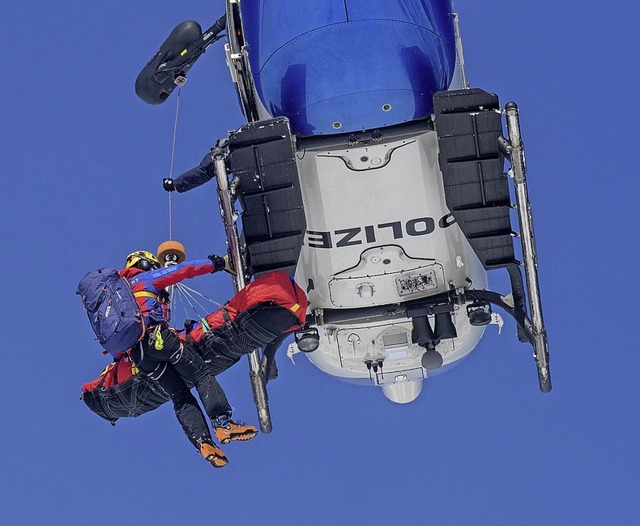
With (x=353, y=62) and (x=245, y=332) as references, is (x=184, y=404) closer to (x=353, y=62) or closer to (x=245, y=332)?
(x=245, y=332)

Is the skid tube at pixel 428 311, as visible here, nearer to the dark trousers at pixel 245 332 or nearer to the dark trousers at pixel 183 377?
the dark trousers at pixel 245 332

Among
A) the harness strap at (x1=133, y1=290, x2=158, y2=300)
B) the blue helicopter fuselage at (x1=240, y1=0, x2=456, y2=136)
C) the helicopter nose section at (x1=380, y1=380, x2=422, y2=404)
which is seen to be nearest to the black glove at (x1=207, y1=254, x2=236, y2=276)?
the harness strap at (x1=133, y1=290, x2=158, y2=300)

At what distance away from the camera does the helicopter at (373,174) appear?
20.6m

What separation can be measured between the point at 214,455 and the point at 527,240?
524cm

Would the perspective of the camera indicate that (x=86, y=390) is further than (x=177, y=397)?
Yes

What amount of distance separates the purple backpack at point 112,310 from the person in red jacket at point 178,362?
29 centimetres

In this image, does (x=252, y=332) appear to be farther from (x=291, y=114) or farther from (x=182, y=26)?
(x=182, y=26)

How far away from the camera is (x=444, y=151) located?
2078 cm

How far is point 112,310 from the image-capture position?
20156 millimetres

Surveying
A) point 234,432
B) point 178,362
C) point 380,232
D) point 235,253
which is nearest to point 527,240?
point 380,232

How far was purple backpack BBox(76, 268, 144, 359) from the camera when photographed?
20062 millimetres

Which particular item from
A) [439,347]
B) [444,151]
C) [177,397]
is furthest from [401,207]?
[177,397]

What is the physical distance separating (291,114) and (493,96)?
2.78 metres

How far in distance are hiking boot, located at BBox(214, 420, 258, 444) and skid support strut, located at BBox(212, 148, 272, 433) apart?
2.19 m
